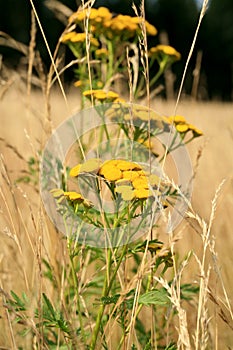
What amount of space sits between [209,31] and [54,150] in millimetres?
29049

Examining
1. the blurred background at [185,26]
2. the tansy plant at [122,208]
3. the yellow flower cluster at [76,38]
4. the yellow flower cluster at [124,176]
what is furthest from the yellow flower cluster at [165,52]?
the blurred background at [185,26]

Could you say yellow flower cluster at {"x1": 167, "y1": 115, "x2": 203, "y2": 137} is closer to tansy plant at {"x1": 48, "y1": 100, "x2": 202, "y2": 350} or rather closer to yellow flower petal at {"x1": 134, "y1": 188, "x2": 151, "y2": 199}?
tansy plant at {"x1": 48, "y1": 100, "x2": 202, "y2": 350}

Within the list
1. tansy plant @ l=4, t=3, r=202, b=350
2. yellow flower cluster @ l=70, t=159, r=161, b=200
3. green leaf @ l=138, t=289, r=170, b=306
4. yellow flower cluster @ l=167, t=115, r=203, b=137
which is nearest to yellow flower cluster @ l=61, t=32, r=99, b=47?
tansy plant @ l=4, t=3, r=202, b=350

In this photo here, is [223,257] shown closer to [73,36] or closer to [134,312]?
[73,36]

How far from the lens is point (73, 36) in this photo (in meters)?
1.77

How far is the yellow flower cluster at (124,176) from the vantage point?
1077 mm

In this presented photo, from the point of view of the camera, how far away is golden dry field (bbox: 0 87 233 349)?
1.15m

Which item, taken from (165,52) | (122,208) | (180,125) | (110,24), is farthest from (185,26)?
(122,208)

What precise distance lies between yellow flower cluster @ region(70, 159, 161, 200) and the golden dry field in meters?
0.11

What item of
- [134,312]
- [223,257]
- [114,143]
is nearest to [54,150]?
[114,143]

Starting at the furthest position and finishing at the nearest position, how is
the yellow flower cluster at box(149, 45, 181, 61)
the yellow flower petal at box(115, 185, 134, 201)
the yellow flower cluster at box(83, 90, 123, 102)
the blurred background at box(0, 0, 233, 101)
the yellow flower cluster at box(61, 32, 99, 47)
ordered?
1. the blurred background at box(0, 0, 233, 101)
2. the yellow flower cluster at box(149, 45, 181, 61)
3. the yellow flower cluster at box(61, 32, 99, 47)
4. the yellow flower cluster at box(83, 90, 123, 102)
5. the yellow flower petal at box(115, 185, 134, 201)

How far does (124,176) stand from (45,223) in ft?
1.44

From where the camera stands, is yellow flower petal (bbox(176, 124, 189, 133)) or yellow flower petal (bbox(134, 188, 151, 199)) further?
yellow flower petal (bbox(176, 124, 189, 133))

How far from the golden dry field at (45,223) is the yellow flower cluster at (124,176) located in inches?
4.3
